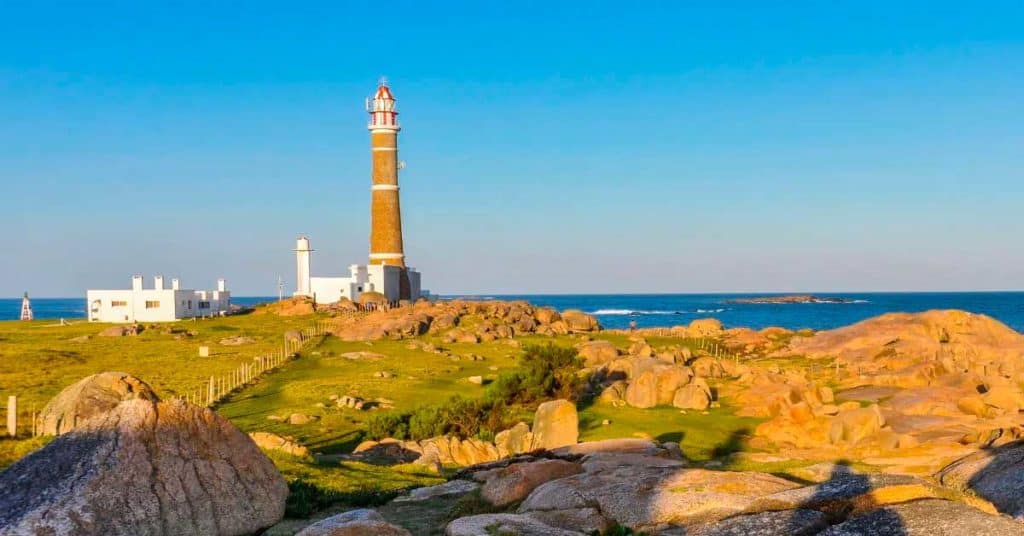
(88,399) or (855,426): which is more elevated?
(88,399)

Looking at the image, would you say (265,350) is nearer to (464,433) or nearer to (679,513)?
(464,433)

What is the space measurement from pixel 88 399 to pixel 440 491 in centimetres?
1282

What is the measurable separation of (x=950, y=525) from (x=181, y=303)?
98501 millimetres

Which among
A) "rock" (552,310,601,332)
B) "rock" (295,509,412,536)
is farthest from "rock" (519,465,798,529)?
"rock" (552,310,601,332)

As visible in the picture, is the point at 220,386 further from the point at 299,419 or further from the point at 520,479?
the point at 520,479

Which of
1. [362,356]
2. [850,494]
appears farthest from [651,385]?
[850,494]

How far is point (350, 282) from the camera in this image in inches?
4193

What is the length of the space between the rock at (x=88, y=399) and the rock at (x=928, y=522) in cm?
2115

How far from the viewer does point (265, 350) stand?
6850 centimetres

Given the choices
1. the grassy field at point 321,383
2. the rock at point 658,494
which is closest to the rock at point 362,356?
the grassy field at point 321,383

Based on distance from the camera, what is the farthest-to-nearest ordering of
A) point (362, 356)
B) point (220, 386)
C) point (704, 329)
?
point (704, 329), point (362, 356), point (220, 386)

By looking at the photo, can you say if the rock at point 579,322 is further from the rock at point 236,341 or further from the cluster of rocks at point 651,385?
the cluster of rocks at point 651,385

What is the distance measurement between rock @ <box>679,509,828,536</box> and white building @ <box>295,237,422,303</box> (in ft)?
310

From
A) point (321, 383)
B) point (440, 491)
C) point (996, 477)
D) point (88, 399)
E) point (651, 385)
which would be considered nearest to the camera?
point (996, 477)
